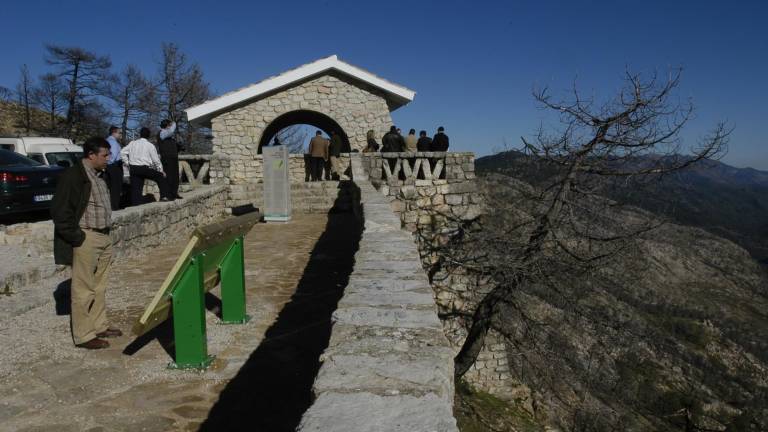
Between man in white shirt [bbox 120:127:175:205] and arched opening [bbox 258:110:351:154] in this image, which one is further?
arched opening [bbox 258:110:351:154]

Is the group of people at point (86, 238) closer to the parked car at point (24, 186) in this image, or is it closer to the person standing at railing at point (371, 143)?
the parked car at point (24, 186)

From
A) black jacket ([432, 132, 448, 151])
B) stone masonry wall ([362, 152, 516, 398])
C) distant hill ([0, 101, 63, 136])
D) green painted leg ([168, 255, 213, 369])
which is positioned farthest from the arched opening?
distant hill ([0, 101, 63, 136])

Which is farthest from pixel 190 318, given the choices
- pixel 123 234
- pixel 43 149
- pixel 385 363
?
pixel 43 149

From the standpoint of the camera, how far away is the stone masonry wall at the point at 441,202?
11125 millimetres

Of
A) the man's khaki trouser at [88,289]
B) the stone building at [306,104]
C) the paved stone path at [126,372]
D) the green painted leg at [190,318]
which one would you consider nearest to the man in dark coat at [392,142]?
the stone building at [306,104]

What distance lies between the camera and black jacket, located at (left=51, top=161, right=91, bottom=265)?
11.9 ft

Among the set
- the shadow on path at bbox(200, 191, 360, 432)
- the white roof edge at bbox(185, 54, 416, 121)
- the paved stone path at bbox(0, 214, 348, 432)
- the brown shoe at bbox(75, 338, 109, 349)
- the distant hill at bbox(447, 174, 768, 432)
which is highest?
the white roof edge at bbox(185, 54, 416, 121)

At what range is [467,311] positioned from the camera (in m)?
10.9

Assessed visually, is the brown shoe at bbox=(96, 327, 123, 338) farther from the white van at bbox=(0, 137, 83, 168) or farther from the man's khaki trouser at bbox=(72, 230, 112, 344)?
the white van at bbox=(0, 137, 83, 168)

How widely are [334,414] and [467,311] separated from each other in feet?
31.1

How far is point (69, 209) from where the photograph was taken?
3641mm

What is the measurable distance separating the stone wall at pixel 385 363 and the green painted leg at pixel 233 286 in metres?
1.22

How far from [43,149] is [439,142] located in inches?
428

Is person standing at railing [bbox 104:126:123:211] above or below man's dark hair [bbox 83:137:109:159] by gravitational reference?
below
